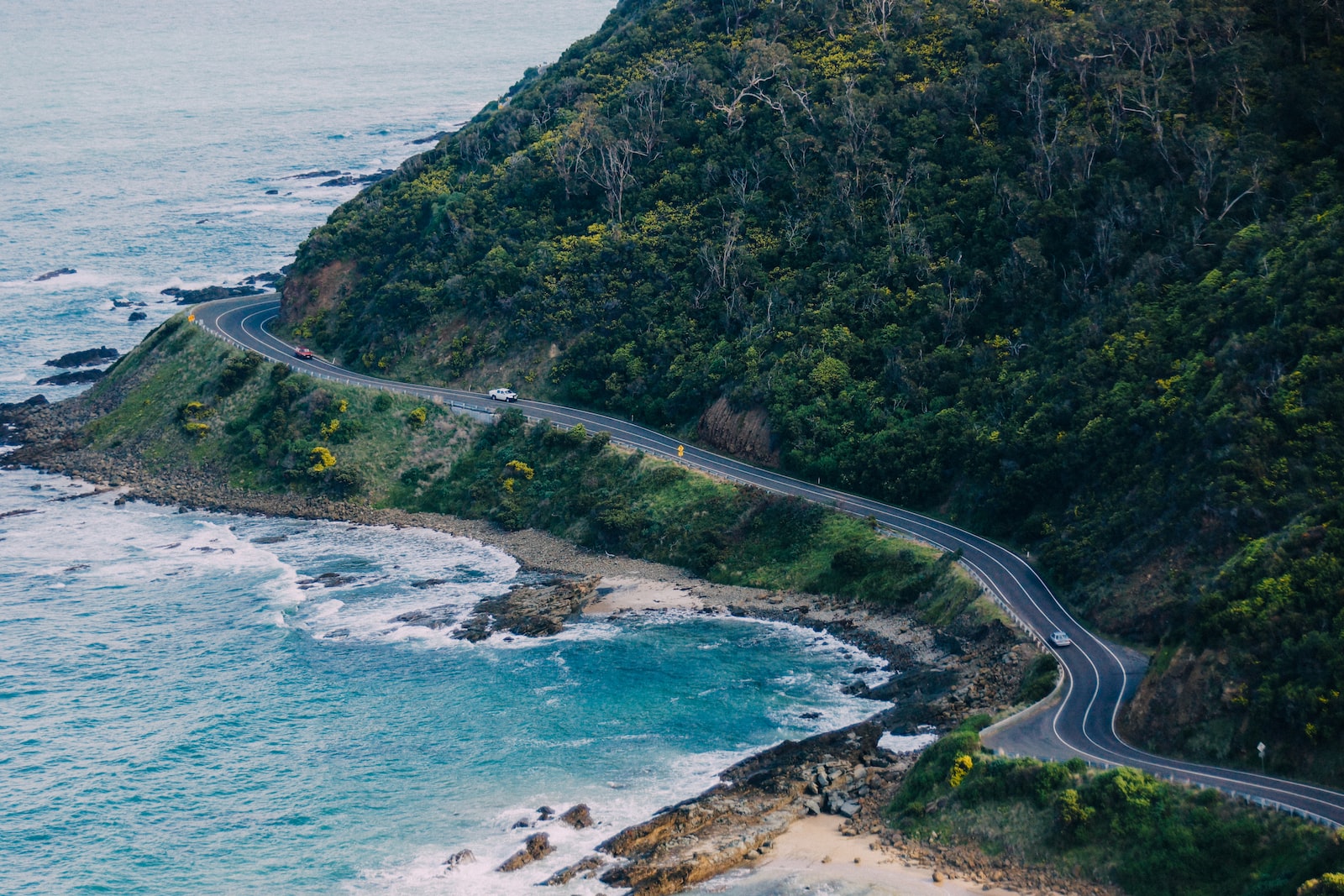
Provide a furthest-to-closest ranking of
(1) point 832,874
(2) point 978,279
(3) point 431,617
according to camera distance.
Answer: (2) point 978,279, (3) point 431,617, (1) point 832,874

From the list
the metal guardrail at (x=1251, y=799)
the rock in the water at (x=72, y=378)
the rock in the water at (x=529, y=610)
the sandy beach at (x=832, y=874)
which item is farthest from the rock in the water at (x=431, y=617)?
the rock in the water at (x=72, y=378)

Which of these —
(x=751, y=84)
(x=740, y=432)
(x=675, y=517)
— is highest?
(x=751, y=84)

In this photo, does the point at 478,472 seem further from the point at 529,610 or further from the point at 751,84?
the point at 751,84

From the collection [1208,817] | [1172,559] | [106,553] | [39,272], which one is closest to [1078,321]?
[1172,559]

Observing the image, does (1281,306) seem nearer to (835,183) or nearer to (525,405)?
(835,183)

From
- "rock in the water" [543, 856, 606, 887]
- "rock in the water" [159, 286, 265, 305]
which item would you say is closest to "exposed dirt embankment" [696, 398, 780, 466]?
"rock in the water" [543, 856, 606, 887]

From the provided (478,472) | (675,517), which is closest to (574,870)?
(675,517)

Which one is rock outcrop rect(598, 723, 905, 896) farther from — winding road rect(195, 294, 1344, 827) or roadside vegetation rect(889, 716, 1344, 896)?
winding road rect(195, 294, 1344, 827)
